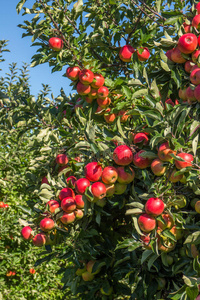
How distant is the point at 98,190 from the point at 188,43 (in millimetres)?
1060

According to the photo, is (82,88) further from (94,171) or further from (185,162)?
(185,162)

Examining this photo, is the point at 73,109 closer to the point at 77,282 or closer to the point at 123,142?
the point at 123,142

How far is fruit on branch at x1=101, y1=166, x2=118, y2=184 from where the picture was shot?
6.49 ft

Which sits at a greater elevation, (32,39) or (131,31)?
(32,39)

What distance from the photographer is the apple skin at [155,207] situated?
1.80 meters

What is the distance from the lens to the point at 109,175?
1978 millimetres

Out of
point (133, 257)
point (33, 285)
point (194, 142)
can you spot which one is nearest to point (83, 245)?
point (133, 257)

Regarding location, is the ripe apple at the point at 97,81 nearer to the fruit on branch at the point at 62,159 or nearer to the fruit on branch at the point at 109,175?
the fruit on branch at the point at 62,159

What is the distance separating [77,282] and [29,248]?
2.77 m

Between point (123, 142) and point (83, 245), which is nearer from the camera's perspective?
point (123, 142)

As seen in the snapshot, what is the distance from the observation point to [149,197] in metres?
1.91

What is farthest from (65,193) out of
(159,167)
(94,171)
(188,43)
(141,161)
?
(188,43)

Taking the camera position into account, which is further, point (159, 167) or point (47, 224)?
point (47, 224)

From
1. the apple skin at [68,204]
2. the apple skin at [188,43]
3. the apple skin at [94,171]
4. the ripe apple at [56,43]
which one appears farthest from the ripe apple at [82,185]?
the ripe apple at [56,43]
